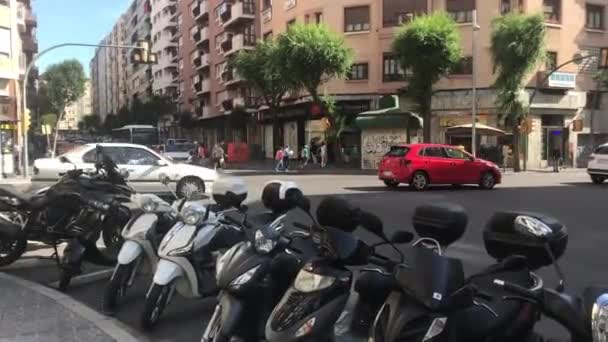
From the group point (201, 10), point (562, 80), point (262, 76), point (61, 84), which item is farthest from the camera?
point (61, 84)

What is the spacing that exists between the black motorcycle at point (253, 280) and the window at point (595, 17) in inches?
1534

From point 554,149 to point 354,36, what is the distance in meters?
13.8

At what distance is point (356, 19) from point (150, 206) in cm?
3454

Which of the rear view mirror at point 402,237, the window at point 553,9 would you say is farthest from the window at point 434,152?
the window at point 553,9

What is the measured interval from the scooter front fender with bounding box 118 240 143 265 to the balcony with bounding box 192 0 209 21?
62939 mm

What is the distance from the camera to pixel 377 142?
32.1 meters

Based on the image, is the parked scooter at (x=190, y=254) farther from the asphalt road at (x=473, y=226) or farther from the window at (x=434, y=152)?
the window at (x=434, y=152)

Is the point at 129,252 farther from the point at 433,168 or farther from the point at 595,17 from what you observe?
the point at 595,17

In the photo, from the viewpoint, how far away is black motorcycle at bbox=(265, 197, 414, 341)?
3549 millimetres

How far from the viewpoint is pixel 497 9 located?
117 feet

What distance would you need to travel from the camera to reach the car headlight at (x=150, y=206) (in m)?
5.99

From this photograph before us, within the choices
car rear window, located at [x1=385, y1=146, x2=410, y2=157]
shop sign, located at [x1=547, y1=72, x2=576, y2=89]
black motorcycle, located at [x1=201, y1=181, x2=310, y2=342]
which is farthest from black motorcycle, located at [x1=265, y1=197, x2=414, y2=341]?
shop sign, located at [x1=547, y1=72, x2=576, y2=89]

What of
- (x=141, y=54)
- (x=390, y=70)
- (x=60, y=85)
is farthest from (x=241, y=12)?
(x=60, y=85)

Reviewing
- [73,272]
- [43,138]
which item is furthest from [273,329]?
[43,138]
